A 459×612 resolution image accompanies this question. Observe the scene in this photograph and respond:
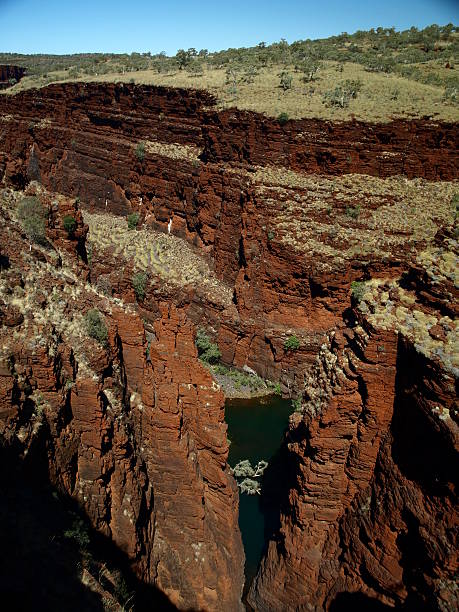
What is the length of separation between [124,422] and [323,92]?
34.7 m

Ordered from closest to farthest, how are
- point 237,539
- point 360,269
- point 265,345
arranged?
point 237,539 < point 360,269 < point 265,345

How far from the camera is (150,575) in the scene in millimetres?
12992

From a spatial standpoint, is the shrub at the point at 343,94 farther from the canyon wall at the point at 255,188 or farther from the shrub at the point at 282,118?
the shrub at the point at 282,118

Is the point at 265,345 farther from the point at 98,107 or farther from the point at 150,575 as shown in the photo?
the point at 98,107

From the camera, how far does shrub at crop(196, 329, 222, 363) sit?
29.4m

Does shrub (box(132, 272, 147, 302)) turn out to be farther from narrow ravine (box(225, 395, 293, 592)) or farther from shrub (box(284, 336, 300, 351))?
shrub (box(284, 336, 300, 351))

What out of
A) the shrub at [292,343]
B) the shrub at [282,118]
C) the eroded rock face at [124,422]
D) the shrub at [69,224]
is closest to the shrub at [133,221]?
the shrub at [282,118]

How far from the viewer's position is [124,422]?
1209 centimetres

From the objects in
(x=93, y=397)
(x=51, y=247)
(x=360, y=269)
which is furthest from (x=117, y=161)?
(x=93, y=397)

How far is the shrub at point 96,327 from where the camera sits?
1177 cm

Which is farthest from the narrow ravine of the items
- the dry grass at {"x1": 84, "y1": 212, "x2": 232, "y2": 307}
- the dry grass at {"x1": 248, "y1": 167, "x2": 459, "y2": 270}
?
the dry grass at {"x1": 248, "y1": 167, "x2": 459, "y2": 270}

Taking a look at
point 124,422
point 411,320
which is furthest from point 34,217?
point 411,320

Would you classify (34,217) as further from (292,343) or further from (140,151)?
(140,151)

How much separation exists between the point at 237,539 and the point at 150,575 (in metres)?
3.27
